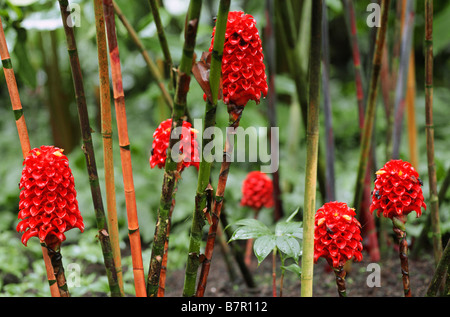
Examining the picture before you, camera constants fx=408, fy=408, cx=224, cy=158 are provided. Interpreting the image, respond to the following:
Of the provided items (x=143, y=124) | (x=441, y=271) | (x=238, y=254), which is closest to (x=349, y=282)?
(x=238, y=254)

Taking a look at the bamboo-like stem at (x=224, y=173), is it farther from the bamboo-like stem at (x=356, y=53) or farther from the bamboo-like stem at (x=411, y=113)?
the bamboo-like stem at (x=411, y=113)

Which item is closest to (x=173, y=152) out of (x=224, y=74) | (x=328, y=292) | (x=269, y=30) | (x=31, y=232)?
(x=224, y=74)

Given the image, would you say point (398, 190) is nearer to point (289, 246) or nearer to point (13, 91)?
point (289, 246)

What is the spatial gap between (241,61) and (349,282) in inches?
34.6

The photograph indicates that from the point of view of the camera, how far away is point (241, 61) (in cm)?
61

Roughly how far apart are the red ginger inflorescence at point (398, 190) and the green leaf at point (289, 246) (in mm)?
155

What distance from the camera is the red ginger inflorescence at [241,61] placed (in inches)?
24.0

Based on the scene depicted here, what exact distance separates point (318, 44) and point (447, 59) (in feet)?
11.6

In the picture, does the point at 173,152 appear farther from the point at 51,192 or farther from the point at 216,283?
the point at 216,283

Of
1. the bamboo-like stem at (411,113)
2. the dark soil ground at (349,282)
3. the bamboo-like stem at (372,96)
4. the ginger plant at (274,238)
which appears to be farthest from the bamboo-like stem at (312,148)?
the bamboo-like stem at (411,113)

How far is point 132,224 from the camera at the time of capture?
→ 674 millimetres

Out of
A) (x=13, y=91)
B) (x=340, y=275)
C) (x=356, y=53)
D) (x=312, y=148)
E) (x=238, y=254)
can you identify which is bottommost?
(x=238, y=254)
